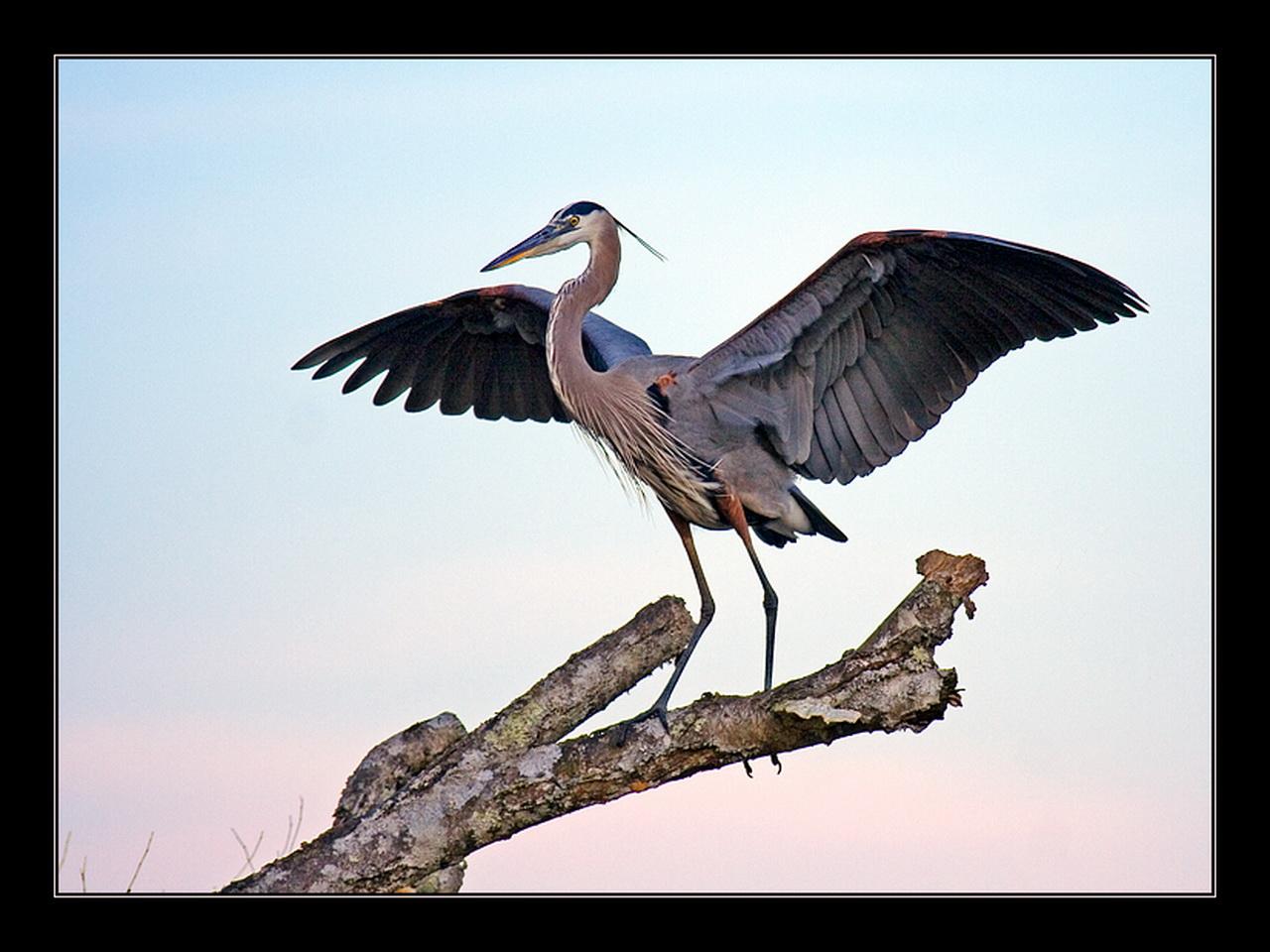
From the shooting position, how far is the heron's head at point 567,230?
19.8 feet

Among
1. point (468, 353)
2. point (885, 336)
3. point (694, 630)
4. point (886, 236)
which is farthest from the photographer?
point (468, 353)

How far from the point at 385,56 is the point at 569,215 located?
985 mm

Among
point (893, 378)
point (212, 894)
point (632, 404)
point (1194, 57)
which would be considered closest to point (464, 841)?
point (212, 894)

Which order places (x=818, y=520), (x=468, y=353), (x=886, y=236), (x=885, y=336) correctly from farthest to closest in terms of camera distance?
(x=468, y=353) → (x=818, y=520) → (x=885, y=336) → (x=886, y=236)

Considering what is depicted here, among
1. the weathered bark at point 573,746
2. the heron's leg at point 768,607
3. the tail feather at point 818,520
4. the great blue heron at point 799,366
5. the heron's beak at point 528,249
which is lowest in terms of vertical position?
the weathered bark at point 573,746

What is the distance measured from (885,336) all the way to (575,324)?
130 cm

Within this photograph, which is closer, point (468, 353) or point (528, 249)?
point (528, 249)

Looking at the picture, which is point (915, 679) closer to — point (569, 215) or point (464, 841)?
point (464, 841)

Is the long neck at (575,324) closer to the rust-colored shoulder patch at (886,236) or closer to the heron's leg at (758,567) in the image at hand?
the heron's leg at (758,567)

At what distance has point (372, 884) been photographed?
15.3 ft

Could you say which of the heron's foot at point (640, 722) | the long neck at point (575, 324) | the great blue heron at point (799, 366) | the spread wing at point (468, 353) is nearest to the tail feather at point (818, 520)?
the great blue heron at point (799, 366)

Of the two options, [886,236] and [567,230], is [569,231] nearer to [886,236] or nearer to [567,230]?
[567,230]

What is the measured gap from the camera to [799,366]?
223 inches

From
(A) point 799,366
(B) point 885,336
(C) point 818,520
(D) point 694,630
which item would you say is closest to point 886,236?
(B) point 885,336
